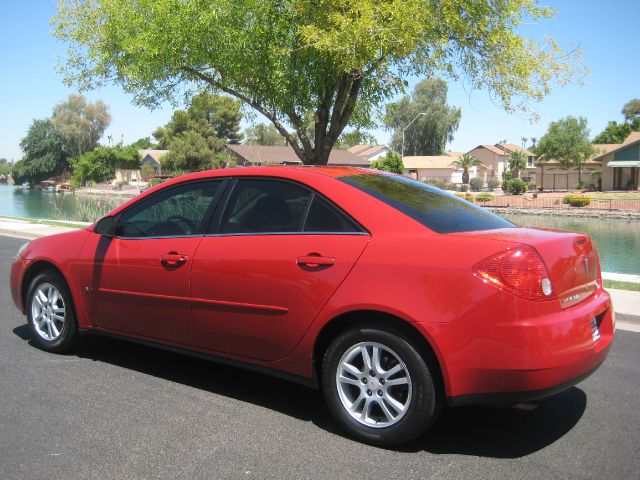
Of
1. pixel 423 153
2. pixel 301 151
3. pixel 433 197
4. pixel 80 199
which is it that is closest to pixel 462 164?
pixel 423 153

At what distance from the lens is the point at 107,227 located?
16.1 feet

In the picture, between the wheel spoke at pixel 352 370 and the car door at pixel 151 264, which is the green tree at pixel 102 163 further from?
the wheel spoke at pixel 352 370

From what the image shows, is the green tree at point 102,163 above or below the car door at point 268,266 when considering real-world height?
above

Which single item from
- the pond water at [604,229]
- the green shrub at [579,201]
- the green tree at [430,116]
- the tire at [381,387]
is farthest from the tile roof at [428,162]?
the tire at [381,387]

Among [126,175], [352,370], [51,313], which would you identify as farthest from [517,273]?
[126,175]

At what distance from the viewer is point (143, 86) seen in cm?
1341

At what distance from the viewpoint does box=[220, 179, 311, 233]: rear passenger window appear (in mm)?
4027

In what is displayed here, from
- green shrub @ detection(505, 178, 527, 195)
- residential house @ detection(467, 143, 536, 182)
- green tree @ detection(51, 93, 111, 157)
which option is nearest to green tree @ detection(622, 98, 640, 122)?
residential house @ detection(467, 143, 536, 182)

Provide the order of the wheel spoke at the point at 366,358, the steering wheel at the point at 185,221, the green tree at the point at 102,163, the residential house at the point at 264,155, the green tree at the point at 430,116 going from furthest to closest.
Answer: the green tree at the point at 430,116 → the green tree at the point at 102,163 → the residential house at the point at 264,155 → the steering wheel at the point at 185,221 → the wheel spoke at the point at 366,358

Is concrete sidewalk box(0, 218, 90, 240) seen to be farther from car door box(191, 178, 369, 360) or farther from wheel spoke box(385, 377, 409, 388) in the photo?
wheel spoke box(385, 377, 409, 388)

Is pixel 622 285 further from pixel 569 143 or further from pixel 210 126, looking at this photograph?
pixel 210 126

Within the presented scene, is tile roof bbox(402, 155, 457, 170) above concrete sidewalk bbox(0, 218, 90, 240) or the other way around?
above

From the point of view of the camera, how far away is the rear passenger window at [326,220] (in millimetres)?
3758

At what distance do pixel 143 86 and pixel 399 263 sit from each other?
11.4 metres
